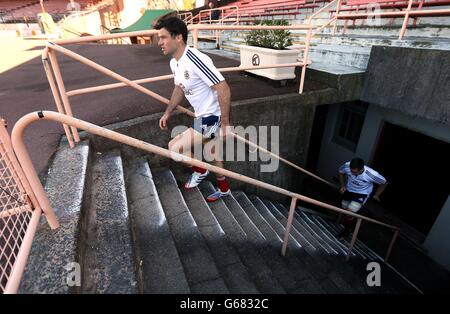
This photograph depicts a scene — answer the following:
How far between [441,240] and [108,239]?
612 cm

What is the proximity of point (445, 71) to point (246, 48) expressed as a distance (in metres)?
3.40

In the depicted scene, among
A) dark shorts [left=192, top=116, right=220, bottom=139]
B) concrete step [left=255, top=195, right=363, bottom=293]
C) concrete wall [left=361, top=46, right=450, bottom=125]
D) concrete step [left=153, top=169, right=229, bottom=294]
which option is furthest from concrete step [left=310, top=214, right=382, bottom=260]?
dark shorts [left=192, top=116, right=220, bottom=139]

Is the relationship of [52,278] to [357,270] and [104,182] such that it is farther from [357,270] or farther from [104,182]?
[357,270]

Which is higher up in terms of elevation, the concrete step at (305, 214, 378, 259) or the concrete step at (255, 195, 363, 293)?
the concrete step at (255, 195, 363, 293)

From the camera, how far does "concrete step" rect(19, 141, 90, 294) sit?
1.44 metres

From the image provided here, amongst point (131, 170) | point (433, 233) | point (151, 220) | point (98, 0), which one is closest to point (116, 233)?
point (151, 220)

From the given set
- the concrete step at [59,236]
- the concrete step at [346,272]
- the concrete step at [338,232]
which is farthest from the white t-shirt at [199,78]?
the concrete step at [338,232]

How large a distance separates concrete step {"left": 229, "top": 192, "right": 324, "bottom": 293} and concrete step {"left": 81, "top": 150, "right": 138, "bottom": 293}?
169 centimetres

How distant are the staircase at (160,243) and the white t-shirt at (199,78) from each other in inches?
43.4

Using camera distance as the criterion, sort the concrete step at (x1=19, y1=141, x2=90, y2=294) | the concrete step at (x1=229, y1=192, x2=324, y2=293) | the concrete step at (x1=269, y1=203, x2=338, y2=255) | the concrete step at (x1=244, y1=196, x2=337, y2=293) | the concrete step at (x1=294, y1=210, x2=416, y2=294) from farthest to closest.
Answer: the concrete step at (x1=269, y1=203, x2=338, y2=255), the concrete step at (x1=294, y1=210, x2=416, y2=294), the concrete step at (x1=244, y1=196, x2=337, y2=293), the concrete step at (x1=229, y1=192, x2=324, y2=293), the concrete step at (x1=19, y1=141, x2=90, y2=294)

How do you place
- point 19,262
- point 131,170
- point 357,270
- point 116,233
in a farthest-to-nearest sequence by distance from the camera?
1. point 357,270
2. point 131,170
3. point 116,233
4. point 19,262

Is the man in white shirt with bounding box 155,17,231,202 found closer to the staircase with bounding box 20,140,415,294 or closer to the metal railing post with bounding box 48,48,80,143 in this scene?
the staircase with bounding box 20,140,415,294

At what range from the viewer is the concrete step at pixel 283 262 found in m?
2.88
